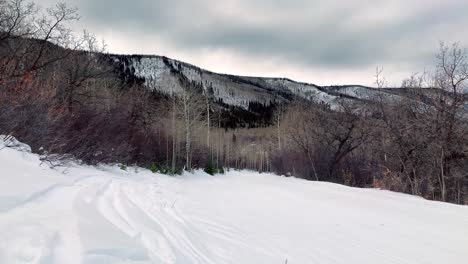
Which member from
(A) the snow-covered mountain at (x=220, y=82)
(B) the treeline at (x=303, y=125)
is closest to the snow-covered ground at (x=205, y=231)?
(B) the treeline at (x=303, y=125)

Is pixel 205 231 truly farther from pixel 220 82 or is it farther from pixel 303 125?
pixel 220 82

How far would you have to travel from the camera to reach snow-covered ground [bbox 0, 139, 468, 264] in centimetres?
281

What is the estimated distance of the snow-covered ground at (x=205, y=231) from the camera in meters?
2.81

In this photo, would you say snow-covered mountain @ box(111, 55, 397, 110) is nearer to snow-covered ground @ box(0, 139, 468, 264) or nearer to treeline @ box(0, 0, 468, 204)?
treeline @ box(0, 0, 468, 204)

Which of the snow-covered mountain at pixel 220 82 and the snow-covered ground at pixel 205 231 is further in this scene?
the snow-covered mountain at pixel 220 82

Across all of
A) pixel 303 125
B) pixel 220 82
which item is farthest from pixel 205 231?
pixel 220 82

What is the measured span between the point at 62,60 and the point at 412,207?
23274 millimetres

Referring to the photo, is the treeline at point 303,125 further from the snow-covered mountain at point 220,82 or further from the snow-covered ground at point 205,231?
the snow-covered mountain at point 220,82

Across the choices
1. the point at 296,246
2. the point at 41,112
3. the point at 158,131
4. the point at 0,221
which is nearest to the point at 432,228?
the point at 296,246

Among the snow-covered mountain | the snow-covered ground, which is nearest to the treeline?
the snow-covered ground

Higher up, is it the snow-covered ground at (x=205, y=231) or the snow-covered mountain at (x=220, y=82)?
the snow-covered mountain at (x=220, y=82)

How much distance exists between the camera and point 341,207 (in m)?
9.48

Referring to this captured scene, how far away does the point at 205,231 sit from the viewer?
17.6ft

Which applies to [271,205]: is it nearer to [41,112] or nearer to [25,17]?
[41,112]
